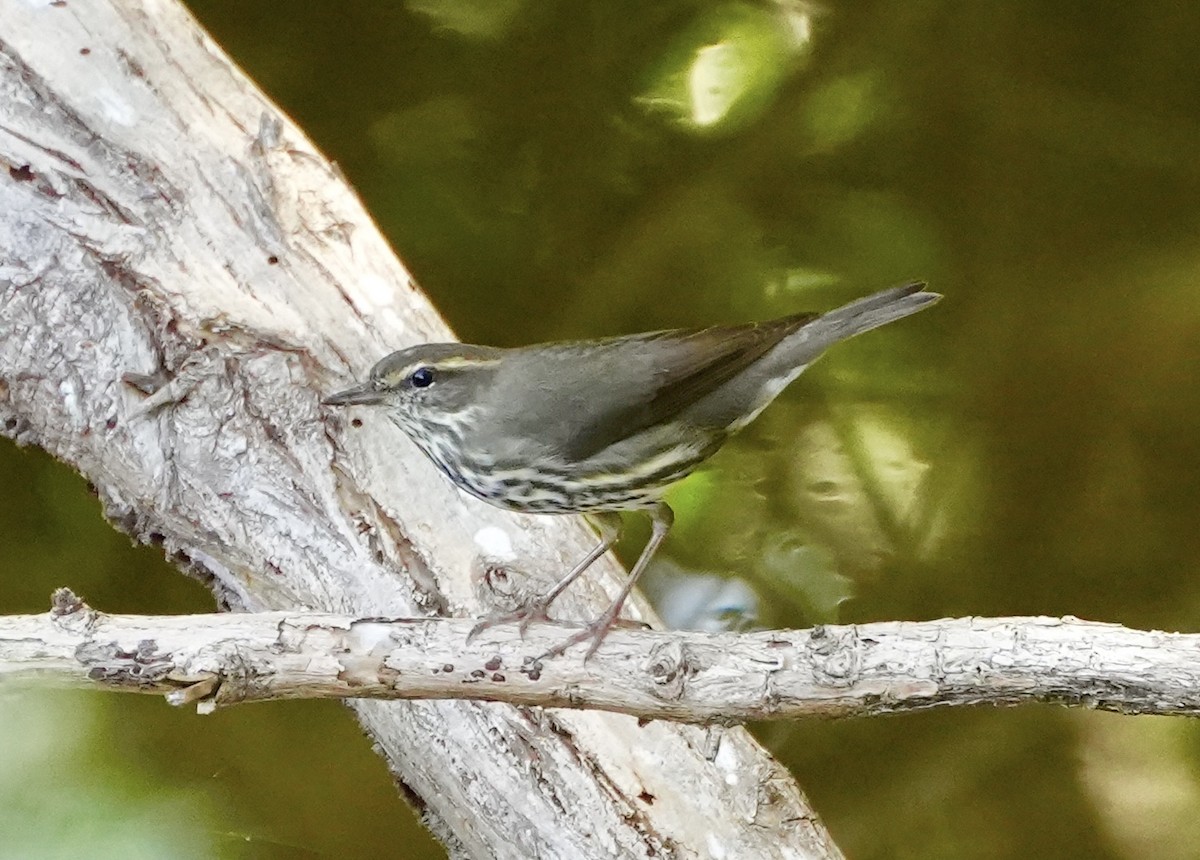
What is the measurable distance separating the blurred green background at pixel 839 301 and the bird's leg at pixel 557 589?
0.97 meters

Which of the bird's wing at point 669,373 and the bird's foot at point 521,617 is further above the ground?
the bird's wing at point 669,373

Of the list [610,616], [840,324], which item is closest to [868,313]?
[840,324]

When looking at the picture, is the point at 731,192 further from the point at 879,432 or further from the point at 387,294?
the point at 387,294

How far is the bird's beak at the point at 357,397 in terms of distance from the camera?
8.04ft

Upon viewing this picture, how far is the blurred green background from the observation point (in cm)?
358

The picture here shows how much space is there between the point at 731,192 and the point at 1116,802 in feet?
7.93

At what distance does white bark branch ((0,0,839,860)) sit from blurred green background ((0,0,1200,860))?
947 mm

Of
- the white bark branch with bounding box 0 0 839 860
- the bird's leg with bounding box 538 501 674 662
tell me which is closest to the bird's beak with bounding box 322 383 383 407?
the white bark branch with bounding box 0 0 839 860

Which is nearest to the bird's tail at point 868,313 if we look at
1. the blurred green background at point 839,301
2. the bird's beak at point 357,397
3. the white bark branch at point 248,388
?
the white bark branch at point 248,388

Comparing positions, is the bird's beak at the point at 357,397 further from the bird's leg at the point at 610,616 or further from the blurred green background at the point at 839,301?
the blurred green background at the point at 839,301

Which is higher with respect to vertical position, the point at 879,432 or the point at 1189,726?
the point at 879,432

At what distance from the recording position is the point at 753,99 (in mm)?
4355

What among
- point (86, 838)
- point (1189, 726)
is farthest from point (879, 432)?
point (86, 838)

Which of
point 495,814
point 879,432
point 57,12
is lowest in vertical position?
point 879,432
